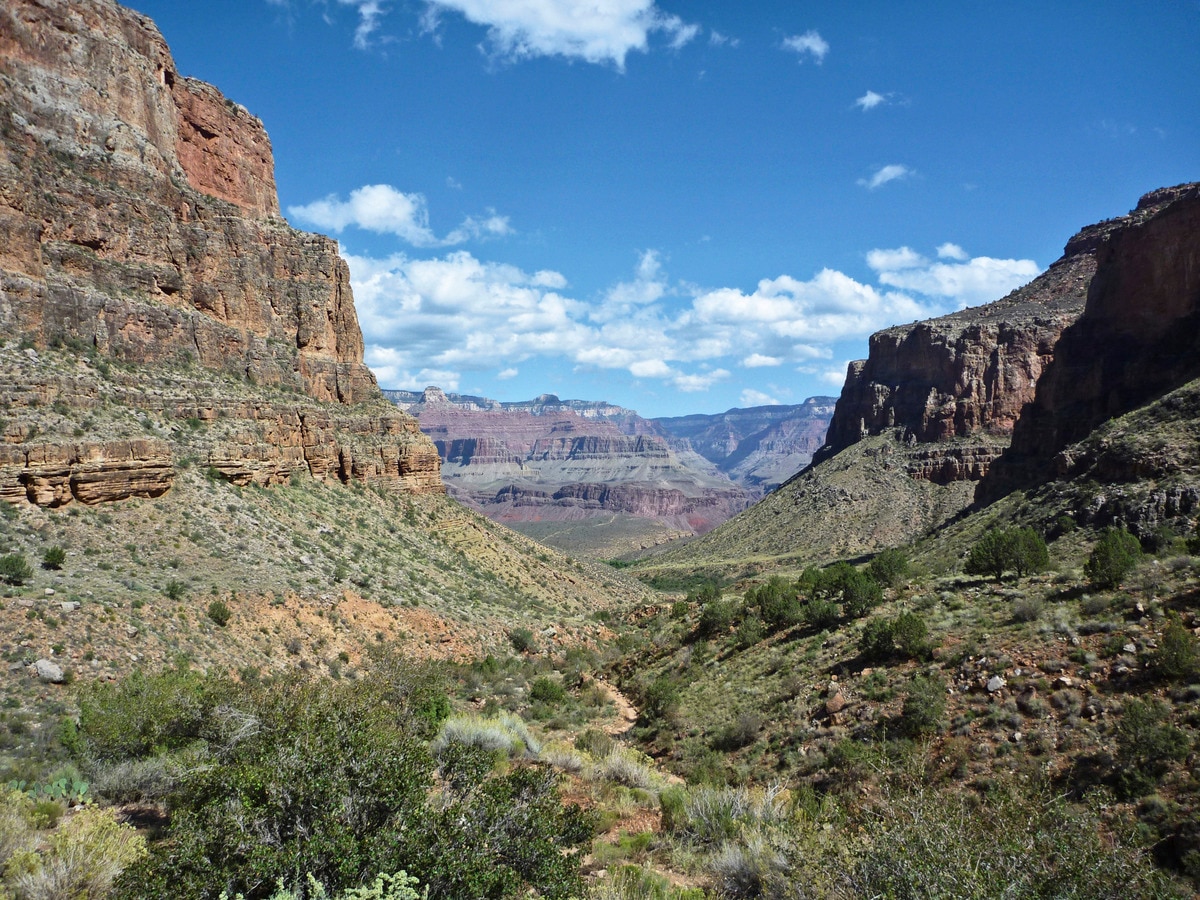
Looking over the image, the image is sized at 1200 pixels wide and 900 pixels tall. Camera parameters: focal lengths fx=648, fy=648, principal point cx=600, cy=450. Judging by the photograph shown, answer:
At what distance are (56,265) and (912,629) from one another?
43736mm

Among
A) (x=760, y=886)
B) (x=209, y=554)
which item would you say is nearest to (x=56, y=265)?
(x=209, y=554)

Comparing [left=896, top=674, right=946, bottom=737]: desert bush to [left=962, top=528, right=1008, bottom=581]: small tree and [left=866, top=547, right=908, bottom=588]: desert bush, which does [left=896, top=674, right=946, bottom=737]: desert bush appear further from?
[left=866, top=547, right=908, bottom=588]: desert bush

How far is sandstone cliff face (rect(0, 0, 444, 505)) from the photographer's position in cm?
2961

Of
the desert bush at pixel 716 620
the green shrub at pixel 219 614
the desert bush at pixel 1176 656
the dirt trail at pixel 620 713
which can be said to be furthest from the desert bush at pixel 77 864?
the desert bush at pixel 716 620

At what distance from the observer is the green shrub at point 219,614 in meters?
24.7

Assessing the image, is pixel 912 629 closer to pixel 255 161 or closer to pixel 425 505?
pixel 425 505

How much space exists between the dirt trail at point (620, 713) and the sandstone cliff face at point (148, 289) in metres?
23.1

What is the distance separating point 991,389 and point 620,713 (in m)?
105

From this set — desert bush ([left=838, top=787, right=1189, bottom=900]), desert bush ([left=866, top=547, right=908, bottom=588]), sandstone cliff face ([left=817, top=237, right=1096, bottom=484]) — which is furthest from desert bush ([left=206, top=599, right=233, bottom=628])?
sandstone cliff face ([left=817, top=237, right=1096, bottom=484])

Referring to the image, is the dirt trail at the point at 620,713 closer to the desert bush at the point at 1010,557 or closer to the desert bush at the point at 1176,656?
the desert bush at the point at 1010,557

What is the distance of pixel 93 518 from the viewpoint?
1073 inches

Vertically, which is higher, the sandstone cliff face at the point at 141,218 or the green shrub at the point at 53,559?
the sandstone cliff face at the point at 141,218

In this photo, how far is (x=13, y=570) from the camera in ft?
71.2

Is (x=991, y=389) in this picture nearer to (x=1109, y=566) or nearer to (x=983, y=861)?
(x=1109, y=566)
